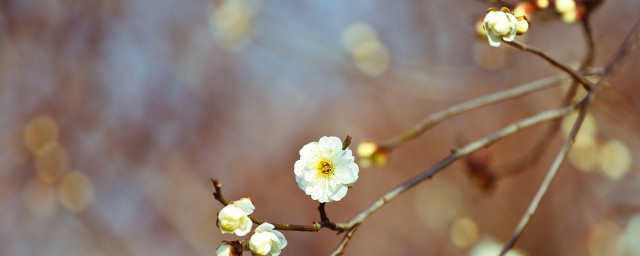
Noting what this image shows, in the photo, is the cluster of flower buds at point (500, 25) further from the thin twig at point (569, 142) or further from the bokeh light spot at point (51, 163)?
the bokeh light spot at point (51, 163)

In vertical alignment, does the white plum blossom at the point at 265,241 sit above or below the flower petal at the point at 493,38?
below

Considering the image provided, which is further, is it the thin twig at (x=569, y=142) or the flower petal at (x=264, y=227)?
the thin twig at (x=569, y=142)

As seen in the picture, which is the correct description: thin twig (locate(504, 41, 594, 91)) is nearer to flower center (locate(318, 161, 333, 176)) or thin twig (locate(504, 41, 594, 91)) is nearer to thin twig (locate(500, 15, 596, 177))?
thin twig (locate(500, 15, 596, 177))

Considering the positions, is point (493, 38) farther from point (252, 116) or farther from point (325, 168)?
point (252, 116)

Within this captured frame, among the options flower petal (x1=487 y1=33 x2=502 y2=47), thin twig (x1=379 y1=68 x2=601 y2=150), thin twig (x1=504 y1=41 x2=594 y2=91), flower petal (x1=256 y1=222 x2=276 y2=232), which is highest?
thin twig (x1=379 y1=68 x2=601 y2=150)

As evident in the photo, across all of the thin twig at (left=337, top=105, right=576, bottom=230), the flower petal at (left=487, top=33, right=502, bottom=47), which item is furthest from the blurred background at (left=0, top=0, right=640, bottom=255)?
the flower petal at (left=487, top=33, right=502, bottom=47)

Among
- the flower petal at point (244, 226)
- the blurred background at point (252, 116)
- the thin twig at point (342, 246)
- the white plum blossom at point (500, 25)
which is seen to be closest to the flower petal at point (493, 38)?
the white plum blossom at point (500, 25)
